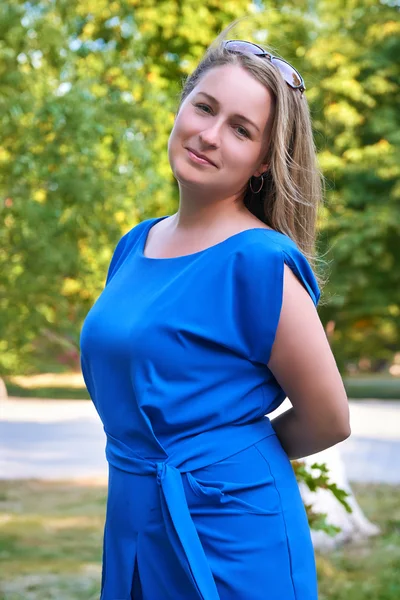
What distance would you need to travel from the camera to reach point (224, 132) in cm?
182

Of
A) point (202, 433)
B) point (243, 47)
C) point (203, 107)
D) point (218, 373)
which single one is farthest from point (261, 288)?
point (243, 47)

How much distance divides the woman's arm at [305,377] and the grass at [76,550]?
3779mm

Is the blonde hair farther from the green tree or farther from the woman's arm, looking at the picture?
the green tree

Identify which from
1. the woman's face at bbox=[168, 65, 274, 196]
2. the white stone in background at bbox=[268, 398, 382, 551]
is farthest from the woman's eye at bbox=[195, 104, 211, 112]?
the white stone in background at bbox=[268, 398, 382, 551]

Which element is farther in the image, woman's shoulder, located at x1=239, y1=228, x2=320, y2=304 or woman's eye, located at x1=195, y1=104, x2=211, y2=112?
woman's eye, located at x1=195, y1=104, x2=211, y2=112

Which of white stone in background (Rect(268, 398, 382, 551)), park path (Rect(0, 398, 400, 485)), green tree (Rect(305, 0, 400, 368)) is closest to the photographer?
white stone in background (Rect(268, 398, 382, 551))

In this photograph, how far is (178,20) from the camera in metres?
10.3

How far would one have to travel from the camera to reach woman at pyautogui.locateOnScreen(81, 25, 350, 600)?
5.62 ft

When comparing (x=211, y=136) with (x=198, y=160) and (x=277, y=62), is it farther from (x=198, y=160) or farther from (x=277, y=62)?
(x=277, y=62)

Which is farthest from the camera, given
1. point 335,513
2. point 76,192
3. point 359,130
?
point 359,130

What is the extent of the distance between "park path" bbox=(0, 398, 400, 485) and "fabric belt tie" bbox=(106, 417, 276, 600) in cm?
758

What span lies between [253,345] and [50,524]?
22.0 ft

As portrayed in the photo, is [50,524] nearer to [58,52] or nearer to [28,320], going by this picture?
[28,320]

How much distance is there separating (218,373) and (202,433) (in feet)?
0.36
